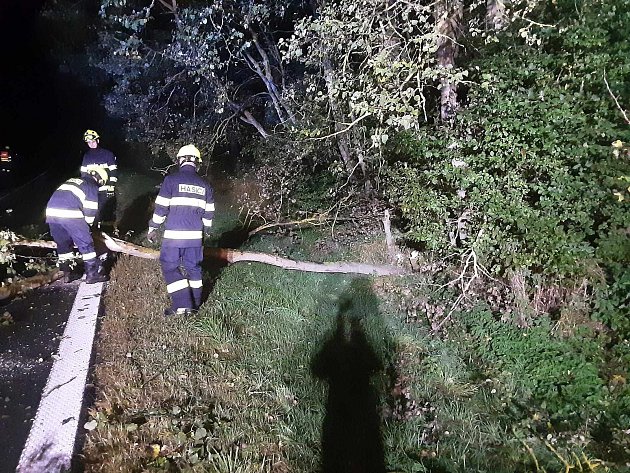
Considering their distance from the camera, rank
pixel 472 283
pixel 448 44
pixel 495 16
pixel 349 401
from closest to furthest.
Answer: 1. pixel 349 401
2. pixel 495 16
3. pixel 448 44
4. pixel 472 283

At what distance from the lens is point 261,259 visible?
5977mm

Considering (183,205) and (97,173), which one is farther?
(97,173)

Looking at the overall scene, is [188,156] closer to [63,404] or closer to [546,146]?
[63,404]

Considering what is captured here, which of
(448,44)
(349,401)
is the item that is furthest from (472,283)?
(448,44)

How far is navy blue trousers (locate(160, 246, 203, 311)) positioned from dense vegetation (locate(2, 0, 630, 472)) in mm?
322

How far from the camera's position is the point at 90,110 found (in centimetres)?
2378

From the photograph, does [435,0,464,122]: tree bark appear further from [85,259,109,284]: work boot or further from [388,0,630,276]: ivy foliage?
[85,259,109,284]: work boot

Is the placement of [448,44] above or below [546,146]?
above

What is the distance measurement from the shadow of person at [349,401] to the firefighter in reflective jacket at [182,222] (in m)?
1.58

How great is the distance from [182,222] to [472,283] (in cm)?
316

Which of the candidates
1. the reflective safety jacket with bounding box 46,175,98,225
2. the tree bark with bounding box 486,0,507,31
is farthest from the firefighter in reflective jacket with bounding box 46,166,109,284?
the tree bark with bounding box 486,0,507,31

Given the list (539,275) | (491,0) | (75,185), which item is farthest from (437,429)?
(75,185)

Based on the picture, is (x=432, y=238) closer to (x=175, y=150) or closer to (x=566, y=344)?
(x=566, y=344)

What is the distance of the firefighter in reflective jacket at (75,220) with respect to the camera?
5523 millimetres
